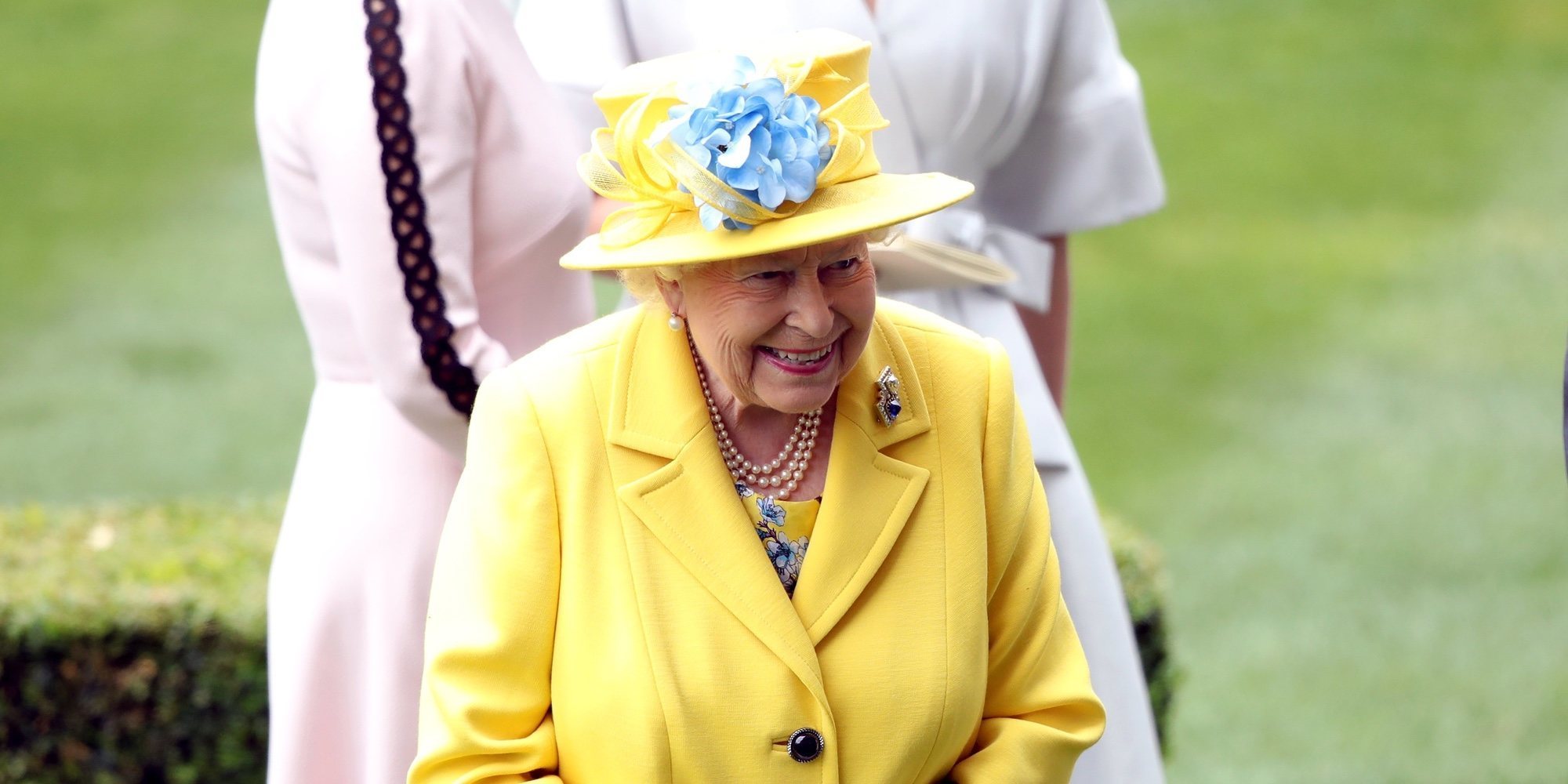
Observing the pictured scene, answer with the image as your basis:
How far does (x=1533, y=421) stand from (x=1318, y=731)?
3848mm

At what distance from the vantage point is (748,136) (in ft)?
8.05

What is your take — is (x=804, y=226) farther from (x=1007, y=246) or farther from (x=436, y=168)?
(x=1007, y=246)

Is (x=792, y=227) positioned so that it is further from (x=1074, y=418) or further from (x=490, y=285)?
(x=1074, y=418)

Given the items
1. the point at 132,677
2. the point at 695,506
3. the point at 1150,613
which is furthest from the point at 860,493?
the point at 132,677

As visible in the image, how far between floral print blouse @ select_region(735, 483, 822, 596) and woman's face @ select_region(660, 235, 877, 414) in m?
0.17

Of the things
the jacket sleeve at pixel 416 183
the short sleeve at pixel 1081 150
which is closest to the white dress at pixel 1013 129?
the short sleeve at pixel 1081 150

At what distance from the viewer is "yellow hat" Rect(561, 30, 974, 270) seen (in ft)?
8.08

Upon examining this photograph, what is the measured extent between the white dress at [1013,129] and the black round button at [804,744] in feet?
3.80

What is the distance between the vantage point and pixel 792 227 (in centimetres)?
250

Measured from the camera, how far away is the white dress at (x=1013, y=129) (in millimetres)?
3588

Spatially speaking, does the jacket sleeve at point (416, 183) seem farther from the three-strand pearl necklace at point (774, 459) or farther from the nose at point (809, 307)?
the nose at point (809, 307)

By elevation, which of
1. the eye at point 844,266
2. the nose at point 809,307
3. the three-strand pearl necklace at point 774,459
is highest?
the eye at point 844,266

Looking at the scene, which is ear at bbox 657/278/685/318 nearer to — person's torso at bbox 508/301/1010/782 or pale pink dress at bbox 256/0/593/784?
person's torso at bbox 508/301/1010/782

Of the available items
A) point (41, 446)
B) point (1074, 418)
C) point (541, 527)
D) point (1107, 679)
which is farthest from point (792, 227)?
point (41, 446)
